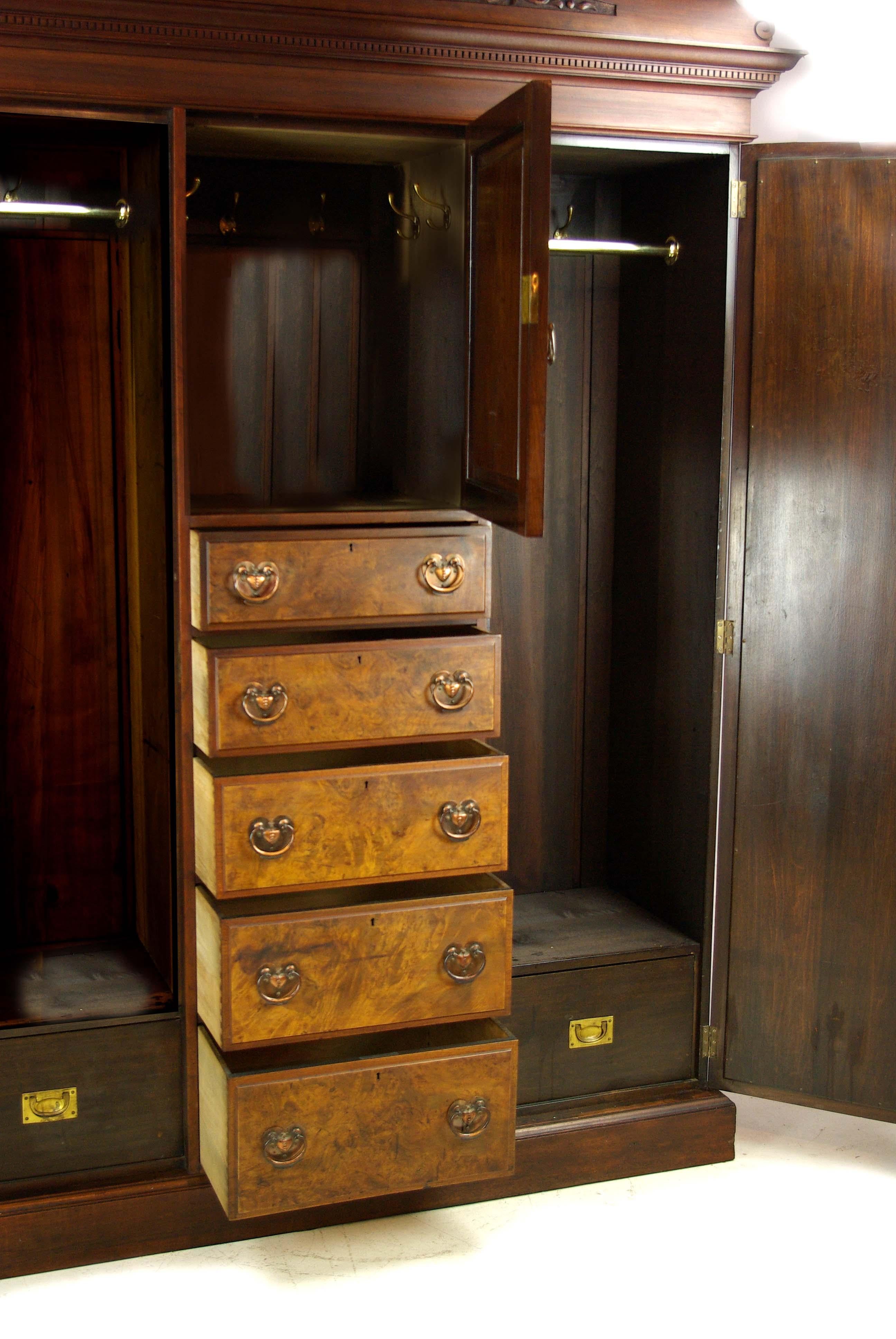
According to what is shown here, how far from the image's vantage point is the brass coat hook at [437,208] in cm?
258

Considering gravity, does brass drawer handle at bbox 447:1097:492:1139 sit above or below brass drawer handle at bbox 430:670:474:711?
below

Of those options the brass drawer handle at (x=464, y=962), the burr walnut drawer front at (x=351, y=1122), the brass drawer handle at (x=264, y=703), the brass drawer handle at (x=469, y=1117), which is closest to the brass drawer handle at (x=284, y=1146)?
the burr walnut drawer front at (x=351, y=1122)

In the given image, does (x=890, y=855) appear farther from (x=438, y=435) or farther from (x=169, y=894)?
(x=169, y=894)

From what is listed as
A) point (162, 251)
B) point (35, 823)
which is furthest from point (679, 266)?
point (35, 823)

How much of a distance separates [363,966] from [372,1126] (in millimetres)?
264

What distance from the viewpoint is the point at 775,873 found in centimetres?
272

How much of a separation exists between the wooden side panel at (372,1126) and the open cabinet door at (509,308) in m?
0.92

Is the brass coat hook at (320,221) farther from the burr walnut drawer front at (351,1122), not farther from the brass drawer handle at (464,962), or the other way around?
the burr walnut drawer front at (351,1122)

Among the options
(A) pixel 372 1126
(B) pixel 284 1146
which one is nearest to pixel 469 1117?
(A) pixel 372 1126

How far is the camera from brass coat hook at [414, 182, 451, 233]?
102 inches

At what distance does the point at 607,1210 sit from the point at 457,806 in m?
0.88

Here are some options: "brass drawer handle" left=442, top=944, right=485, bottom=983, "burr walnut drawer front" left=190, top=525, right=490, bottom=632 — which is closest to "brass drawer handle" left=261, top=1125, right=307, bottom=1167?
"brass drawer handle" left=442, top=944, right=485, bottom=983

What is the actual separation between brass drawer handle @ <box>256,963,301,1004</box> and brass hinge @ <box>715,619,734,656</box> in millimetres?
1046

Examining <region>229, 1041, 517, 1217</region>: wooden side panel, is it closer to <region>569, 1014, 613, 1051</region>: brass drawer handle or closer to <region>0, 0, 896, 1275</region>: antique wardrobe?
<region>0, 0, 896, 1275</region>: antique wardrobe
